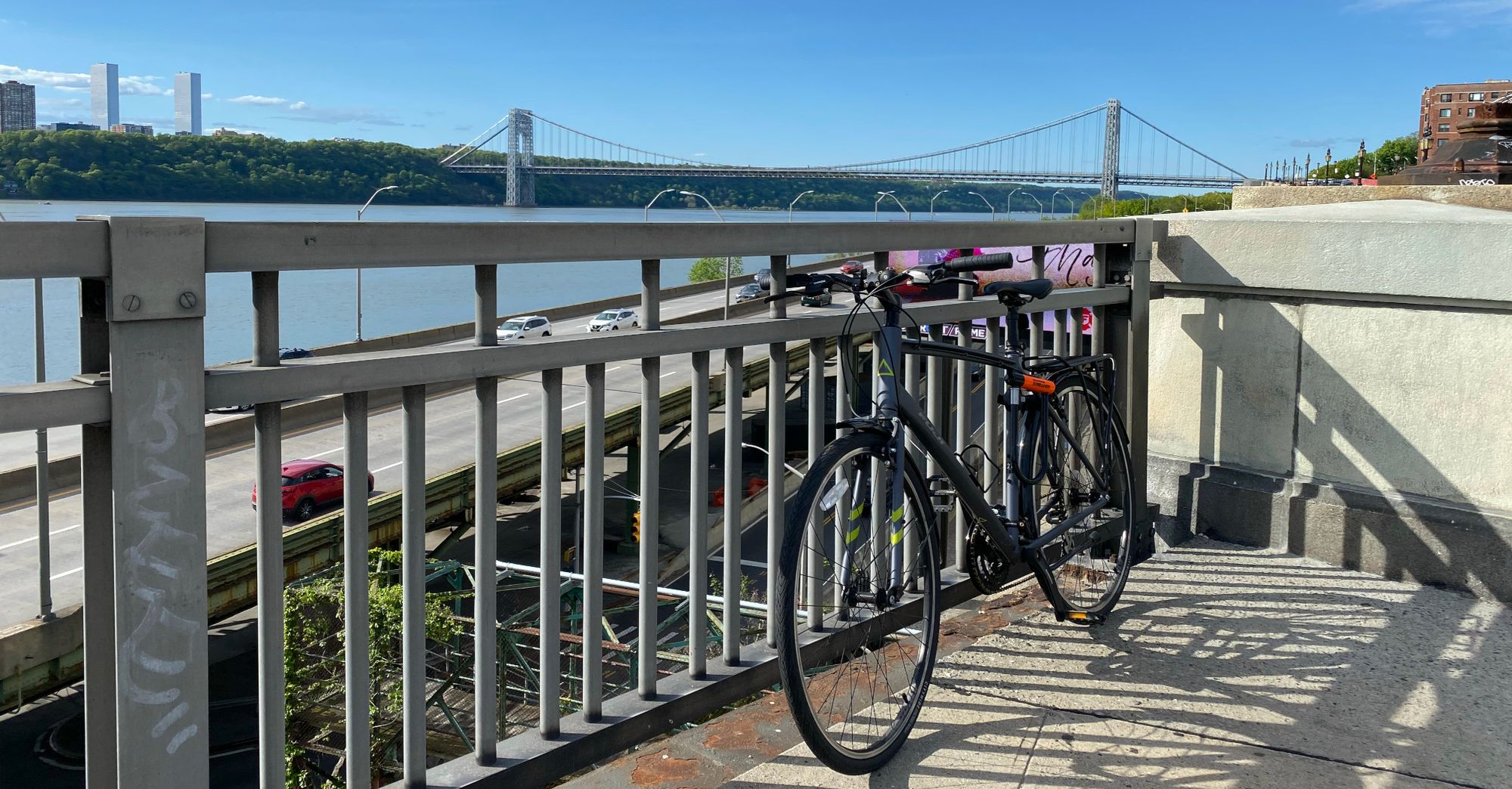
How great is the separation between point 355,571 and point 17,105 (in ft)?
210

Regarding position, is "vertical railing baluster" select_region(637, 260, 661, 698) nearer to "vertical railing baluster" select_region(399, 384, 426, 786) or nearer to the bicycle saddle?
"vertical railing baluster" select_region(399, 384, 426, 786)

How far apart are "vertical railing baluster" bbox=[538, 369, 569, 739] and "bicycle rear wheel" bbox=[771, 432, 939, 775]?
0.43 metres

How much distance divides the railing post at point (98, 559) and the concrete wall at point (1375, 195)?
5.61 metres

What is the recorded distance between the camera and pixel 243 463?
30219 mm

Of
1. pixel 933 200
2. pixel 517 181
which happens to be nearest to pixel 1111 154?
pixel 933 200

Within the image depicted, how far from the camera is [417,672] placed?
6.46 feet

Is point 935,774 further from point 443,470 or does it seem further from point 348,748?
point 443,470

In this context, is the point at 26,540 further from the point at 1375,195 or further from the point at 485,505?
the point at 485,505

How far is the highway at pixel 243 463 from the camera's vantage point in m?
21.8

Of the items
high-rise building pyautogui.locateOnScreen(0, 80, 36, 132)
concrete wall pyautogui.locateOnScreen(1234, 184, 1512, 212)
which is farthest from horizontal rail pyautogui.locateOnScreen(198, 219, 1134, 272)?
high-rise building pyautogui.locateOnScreen(0, 80, 36, 132)

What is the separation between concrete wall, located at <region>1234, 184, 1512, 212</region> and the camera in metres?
6.17

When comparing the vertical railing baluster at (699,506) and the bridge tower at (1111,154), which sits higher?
the bridge tower at (1111,154)

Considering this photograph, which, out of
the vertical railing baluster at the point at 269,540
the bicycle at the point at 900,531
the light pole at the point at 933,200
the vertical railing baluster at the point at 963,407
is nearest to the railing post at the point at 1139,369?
the bicycle at the point at 900,531

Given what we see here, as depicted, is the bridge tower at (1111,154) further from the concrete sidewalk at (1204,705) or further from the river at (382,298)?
the concrete sidewalk at (1204,705)
